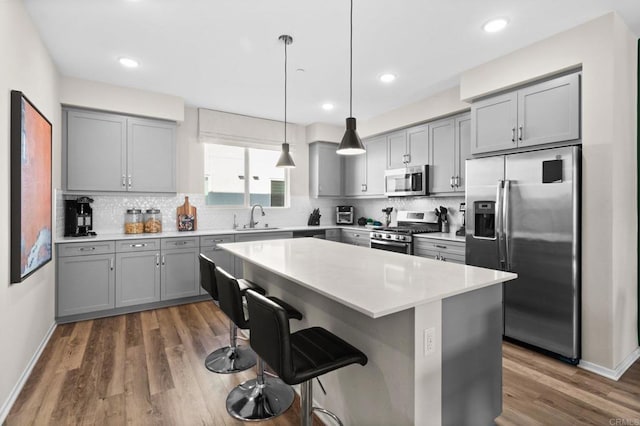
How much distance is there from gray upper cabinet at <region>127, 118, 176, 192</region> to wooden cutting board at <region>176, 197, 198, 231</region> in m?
0.40

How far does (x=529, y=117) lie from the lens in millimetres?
2941

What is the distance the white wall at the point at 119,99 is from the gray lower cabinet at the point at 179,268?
1637 millimetres

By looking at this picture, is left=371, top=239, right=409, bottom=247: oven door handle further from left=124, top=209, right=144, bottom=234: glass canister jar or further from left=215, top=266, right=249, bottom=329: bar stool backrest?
left=124, top=209, right=144, bottom=234: glass canister jar

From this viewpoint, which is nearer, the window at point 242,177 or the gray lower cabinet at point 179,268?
the gray lower cabinet at point 179,268

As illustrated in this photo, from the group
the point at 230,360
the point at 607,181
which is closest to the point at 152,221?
the point at 230,360

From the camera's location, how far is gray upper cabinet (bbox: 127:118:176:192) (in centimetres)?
409

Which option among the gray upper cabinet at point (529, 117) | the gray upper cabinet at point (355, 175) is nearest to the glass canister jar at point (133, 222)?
the gray upper cabinet at point (355, 175)

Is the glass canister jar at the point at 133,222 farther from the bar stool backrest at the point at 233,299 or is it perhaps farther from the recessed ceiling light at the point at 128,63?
the bar stool backrest at the point at 233,299

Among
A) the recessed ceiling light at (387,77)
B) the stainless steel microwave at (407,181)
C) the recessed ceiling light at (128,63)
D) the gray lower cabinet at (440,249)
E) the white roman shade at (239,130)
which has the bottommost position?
the gray lower cabinet at (440,249)

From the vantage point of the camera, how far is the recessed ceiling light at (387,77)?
11.9 feet

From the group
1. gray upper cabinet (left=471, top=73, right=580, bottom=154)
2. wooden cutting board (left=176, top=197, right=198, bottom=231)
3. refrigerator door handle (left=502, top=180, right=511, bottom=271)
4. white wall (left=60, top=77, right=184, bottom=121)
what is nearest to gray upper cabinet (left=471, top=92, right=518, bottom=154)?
gray upper cabinet (left=471, top=73, right=580, bottom=154)

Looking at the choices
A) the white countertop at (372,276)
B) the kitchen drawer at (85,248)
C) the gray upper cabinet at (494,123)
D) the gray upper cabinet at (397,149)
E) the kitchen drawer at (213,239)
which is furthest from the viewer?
the gray upper cabinet at (397,149)

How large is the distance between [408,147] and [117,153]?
3.80 metres

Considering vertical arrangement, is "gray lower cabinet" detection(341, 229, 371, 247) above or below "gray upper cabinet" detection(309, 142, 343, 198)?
below
